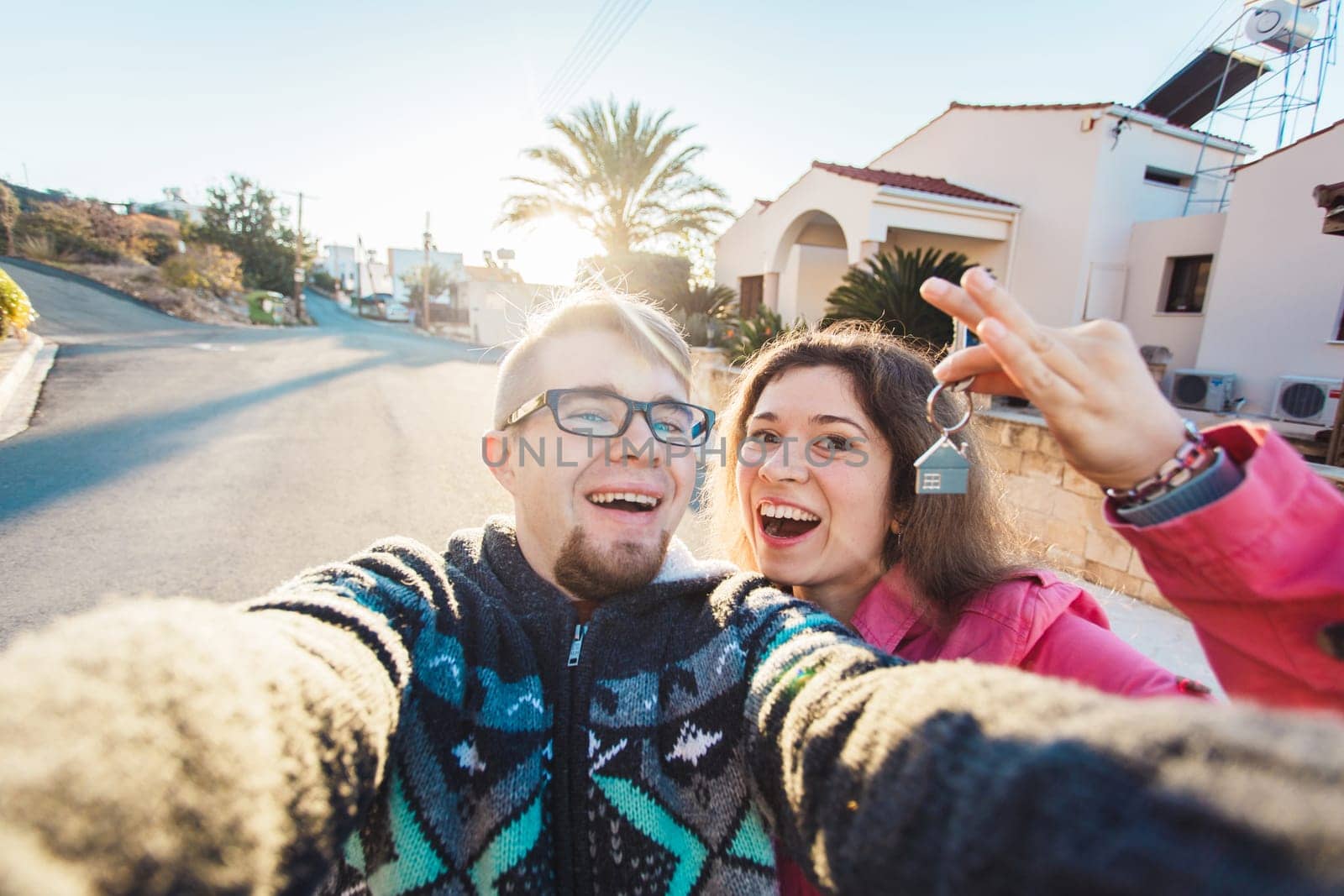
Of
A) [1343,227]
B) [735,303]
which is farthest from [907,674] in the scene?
[735,303]

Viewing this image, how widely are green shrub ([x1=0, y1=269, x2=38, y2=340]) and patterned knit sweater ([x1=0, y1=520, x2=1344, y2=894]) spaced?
42.6 feet

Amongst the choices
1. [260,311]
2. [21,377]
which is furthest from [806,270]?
[260,311]

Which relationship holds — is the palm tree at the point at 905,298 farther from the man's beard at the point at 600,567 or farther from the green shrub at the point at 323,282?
the green shrub at the point at 323,282

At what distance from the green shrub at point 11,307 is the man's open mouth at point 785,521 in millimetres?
13481

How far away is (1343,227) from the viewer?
4746 mm

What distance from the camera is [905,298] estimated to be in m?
7.41

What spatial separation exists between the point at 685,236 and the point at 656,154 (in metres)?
2.60

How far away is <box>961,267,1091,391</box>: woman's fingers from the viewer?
954 millimetres

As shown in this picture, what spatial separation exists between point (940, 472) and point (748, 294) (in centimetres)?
1511

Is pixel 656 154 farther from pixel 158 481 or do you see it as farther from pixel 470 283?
pixel 470 283

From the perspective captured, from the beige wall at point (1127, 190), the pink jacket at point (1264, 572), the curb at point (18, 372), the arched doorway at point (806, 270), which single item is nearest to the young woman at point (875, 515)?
the pink jacket at point (1264, 572)

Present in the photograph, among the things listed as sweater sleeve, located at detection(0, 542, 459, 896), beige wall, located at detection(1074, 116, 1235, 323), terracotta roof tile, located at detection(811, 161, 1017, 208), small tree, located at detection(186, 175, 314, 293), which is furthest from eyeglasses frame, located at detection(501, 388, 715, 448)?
small tree, located at detection(186, 175, 314, 293)

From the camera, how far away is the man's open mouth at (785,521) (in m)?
2.05

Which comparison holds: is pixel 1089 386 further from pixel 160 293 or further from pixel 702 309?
pixel 160 293
